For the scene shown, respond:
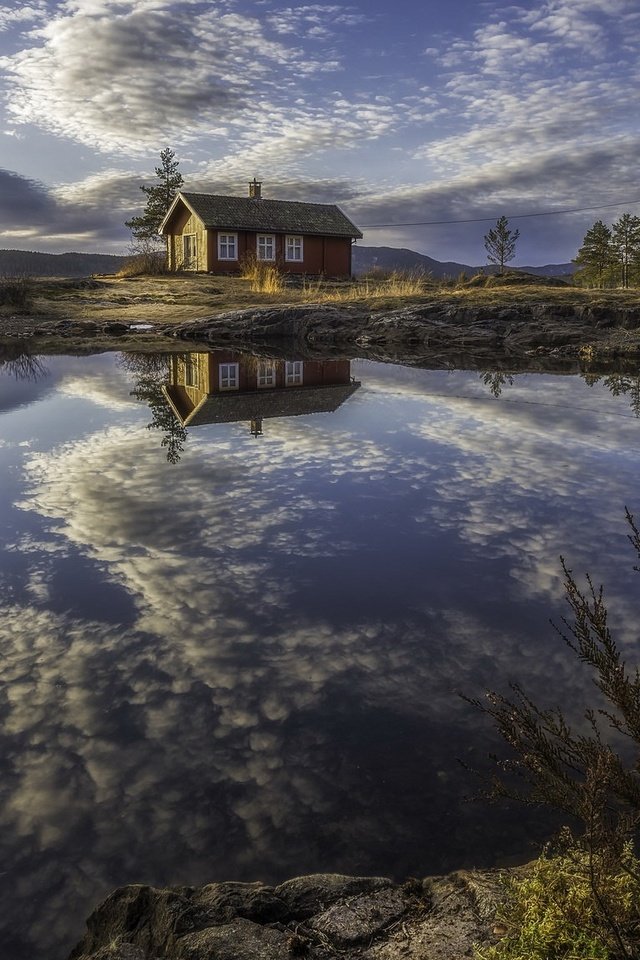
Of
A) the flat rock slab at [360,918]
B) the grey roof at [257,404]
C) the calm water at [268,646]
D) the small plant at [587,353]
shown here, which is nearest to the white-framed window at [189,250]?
Answer: the small plant at [587,353]

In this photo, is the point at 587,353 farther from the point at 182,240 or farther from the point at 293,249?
the point at 182,240

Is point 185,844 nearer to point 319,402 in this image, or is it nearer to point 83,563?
point 83,563

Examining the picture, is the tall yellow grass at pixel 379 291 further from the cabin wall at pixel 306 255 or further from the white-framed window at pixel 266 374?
the white-framed window at pixel 266 374

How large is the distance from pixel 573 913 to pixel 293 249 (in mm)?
44369

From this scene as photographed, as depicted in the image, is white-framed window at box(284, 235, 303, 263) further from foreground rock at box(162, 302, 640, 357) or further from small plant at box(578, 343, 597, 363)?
small plant at box(578, 343, 597, 363)

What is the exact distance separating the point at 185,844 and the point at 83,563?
9.50ft

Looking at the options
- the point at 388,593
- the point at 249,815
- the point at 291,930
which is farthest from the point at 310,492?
the point at 291,930

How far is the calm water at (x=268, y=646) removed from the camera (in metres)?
2.60

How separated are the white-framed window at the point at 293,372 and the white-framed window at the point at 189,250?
94.5 ft

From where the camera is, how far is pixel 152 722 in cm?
330

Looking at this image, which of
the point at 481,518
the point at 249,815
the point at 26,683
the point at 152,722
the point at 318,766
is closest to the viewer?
the point at 249,815

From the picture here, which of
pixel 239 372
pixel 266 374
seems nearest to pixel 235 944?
pixel 266 374

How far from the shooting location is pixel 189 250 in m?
44.2

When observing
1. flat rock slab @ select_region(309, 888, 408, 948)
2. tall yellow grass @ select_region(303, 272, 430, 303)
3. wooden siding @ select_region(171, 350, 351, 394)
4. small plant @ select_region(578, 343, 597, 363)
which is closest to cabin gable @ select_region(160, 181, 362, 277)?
tall yellow grass @ select_region(303, 272, 430, 303)
